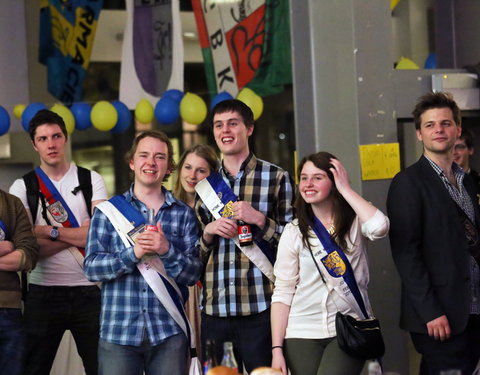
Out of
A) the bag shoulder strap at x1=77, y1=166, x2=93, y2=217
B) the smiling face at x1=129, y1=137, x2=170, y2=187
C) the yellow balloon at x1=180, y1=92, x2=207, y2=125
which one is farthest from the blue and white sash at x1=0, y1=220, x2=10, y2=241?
the yellow balloon at x1=180, y1=92, x2=207, y2=125

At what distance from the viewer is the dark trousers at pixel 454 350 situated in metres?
3.99

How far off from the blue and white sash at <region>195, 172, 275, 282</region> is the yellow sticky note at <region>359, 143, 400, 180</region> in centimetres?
113

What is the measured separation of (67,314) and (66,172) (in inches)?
30.4

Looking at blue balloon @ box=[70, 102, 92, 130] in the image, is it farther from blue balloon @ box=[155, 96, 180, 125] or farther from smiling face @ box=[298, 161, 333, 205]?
smiling face @ box=[298, 161, 333, 205]

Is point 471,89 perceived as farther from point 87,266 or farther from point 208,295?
point 87,266

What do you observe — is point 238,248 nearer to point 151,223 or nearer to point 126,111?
point 151,223

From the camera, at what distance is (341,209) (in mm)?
3840

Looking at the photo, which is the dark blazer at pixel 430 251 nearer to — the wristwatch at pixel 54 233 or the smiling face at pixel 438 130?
the smiling face at pixel 438 130

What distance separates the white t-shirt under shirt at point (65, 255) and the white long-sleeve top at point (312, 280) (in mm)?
1269

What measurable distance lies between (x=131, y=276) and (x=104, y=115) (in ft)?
11.2

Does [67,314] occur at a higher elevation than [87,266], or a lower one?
lower

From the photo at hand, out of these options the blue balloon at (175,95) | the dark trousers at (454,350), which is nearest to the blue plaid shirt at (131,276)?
the dark trousers at (454,350)

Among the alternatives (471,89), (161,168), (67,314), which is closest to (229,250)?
(161,168)

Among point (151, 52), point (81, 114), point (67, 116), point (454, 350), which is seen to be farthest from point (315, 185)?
point (151, 52)
